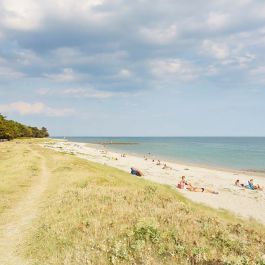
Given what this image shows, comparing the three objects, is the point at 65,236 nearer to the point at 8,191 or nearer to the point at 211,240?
the point at 211,240

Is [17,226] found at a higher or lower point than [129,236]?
lower

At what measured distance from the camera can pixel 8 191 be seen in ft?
79.0

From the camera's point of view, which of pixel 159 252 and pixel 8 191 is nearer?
pixel 159 252

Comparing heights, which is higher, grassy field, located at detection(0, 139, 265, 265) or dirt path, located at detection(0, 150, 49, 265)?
grassy field, located at detection(0, 139, 265, 265)

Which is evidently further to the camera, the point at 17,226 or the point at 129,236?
the point at 17,226

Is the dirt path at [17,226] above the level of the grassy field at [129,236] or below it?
below

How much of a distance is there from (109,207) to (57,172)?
1910cm

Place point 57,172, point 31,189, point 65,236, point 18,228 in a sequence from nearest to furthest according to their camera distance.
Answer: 1. point 65,236
2. point 18,228
3. point 31,189
4. point 57,172

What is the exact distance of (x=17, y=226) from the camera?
15.8 metres

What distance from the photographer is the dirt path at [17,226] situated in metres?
12.0

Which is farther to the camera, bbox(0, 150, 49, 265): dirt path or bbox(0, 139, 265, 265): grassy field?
bbox(0, 150, 49, 265): dirt path

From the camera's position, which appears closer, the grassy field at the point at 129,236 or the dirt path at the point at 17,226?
the grassy field at the point at 129,236

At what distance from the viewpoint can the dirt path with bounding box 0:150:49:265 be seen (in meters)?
12.0

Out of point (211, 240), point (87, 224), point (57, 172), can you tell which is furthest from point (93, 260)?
point (57, 172)
